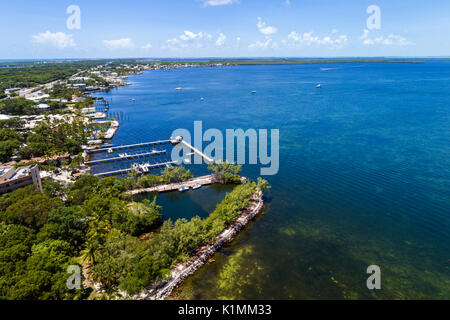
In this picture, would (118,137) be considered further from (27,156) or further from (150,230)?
(150,230)

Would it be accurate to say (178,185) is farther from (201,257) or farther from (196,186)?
(201,257)

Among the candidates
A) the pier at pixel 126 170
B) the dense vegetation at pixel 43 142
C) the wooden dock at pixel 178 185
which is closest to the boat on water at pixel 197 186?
the wooden dock at pixel 178 185

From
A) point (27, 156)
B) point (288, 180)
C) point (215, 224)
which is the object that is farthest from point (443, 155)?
point (27, 156)

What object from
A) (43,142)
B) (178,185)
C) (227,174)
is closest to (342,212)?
(227,174)

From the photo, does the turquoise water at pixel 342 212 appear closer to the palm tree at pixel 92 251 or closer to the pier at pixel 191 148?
the pier at pixel 191 148

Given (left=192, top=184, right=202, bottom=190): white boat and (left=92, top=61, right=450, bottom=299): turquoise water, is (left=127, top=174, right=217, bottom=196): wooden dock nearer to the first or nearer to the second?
(left=192, top=184, right=202, bottom=190): white boat

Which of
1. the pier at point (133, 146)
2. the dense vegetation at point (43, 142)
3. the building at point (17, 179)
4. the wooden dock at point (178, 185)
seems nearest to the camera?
the building at point (17, 179)

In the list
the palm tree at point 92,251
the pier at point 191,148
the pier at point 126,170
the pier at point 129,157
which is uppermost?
the pier at point 191,148
